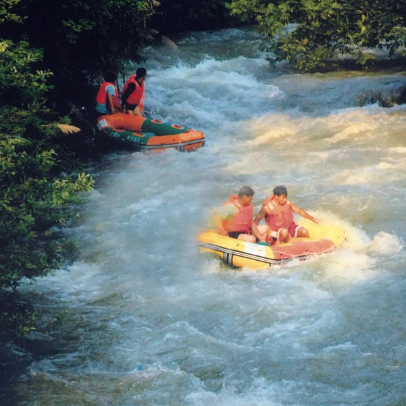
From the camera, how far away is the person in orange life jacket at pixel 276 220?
29.0ft

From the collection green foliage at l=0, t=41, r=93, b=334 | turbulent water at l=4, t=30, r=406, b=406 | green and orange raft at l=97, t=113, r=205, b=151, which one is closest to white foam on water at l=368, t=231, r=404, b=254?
turbulent water at l=4, t=30, r=406, b=406

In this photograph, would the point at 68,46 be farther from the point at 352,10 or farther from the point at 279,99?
the point at 352,10

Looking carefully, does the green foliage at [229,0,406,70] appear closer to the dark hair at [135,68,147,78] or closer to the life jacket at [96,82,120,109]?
the dark hair at [135,68,147,78]

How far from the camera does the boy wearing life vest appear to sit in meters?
8.67

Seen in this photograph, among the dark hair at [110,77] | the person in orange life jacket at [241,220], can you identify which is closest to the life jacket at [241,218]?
the person in orange life jacket at [241,220]

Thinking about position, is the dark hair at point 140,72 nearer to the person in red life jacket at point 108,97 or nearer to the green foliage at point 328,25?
the person in red life jacket at point 108,97

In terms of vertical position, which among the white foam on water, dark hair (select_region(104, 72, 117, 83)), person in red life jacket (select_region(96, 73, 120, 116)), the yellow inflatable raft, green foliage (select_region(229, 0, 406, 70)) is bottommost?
the white foam on water

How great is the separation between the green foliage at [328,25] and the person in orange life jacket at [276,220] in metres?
7.77

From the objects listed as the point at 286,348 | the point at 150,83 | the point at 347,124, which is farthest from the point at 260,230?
the point at 150,83

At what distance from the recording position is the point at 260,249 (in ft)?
27.7

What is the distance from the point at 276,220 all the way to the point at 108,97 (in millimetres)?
5784

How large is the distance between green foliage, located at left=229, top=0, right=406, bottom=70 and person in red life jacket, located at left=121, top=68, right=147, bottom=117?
4.72 m

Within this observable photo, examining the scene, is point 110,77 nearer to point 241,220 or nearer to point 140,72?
point 140,72

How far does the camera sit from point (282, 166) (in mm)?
12266
